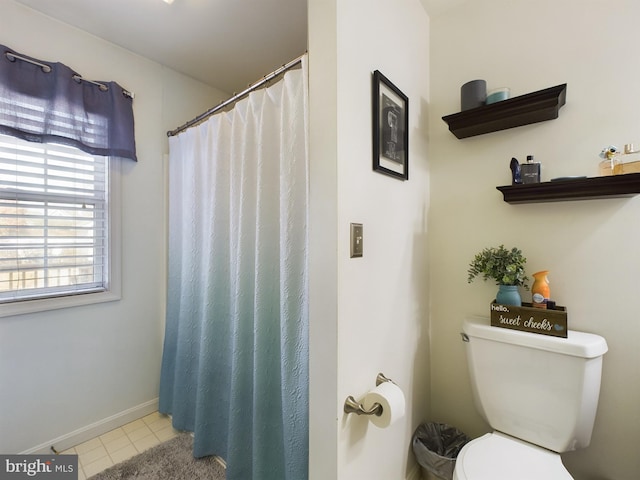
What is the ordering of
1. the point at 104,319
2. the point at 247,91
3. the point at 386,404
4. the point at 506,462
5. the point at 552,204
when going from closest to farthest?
the point at 386,404
the point at 506,462
the point at 552,204
the point at 247,91
the point at 104,319

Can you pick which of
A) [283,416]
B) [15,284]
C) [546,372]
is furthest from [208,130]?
[546,372]

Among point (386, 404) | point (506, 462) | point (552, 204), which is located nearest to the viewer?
point (386, 404)

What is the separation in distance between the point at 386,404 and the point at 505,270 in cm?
75

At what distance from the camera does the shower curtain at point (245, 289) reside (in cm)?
108

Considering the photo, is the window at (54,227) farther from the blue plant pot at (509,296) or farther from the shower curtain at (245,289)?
the blue plant pot at (509,296)

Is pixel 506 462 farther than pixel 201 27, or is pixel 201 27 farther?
pixel 201 27

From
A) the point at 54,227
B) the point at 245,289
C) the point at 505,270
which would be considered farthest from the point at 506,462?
the point at 54,227

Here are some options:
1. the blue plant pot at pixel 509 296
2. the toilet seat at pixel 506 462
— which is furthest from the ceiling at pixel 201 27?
the toilet seat at pixel 506 462

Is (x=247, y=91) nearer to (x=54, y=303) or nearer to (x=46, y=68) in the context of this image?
(x=46, y=68)

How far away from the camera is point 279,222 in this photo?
1187 mm

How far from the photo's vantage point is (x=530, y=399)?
1.04 metres

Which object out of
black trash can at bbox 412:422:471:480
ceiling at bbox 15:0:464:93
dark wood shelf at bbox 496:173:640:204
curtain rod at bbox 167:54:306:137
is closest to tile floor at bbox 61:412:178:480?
black trash can at bbox 412:422:471:480

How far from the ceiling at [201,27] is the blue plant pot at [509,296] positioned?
4.56 ft

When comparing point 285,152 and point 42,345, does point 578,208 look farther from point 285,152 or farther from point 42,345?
point 42,345
